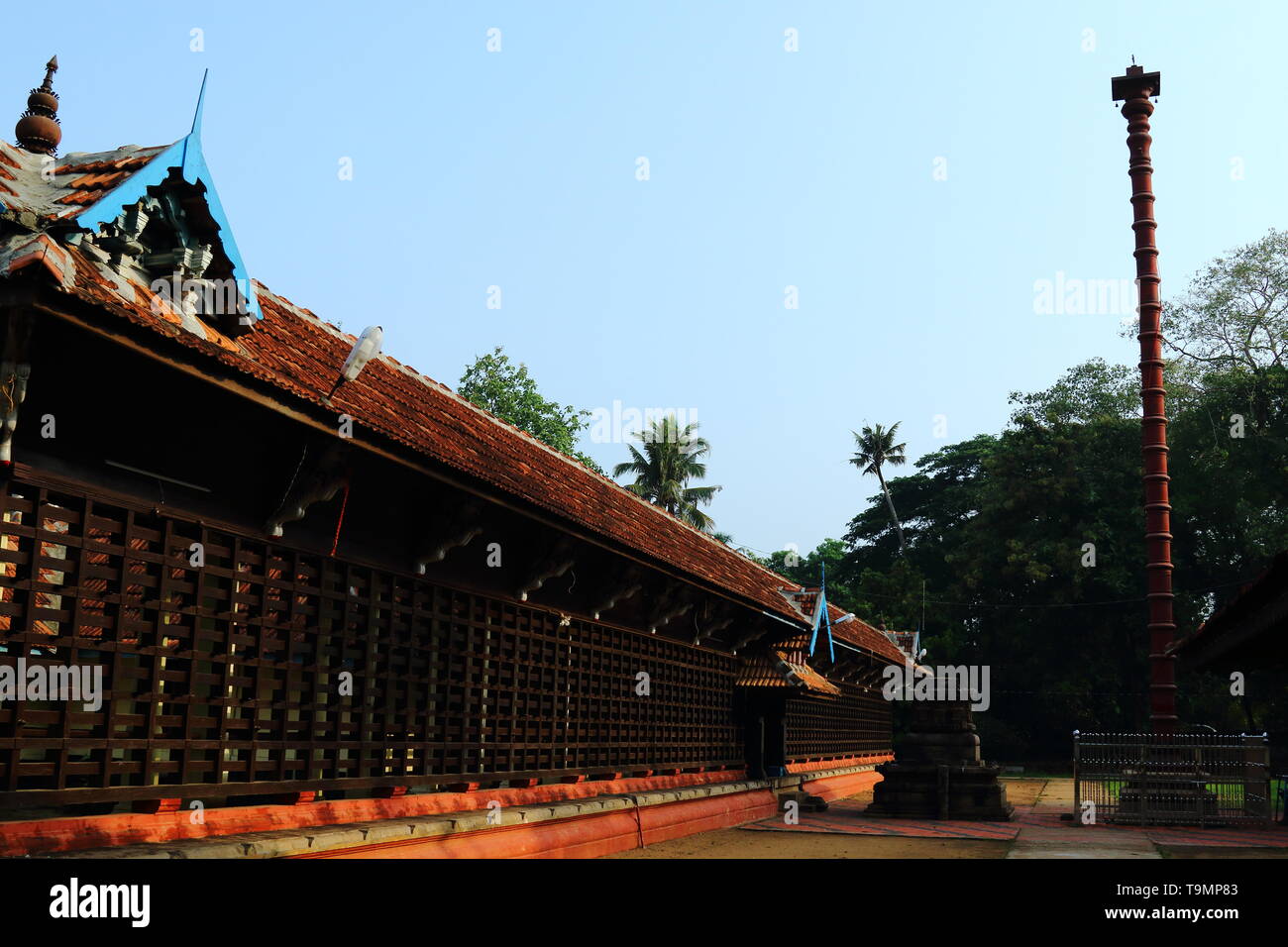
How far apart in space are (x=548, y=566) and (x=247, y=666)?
4.22m

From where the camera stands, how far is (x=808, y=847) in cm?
1455

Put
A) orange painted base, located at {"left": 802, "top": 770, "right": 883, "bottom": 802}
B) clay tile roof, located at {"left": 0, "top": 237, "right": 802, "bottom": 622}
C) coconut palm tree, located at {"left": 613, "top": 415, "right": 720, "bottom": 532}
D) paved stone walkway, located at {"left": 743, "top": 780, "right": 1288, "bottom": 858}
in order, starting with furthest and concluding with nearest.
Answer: coconut palm tree, located at {"left": 613, "top": 415, "right": 720, "bottom": 532}
orange painted base, located at {"left": 802, "top": 770, "right": 883, "bottom": 802}
paved stone walkway, located at {"left": 743, "top": 780, "right": 1288, "bottom": 858}
clay tile roof, located at {"left": 0, "top": 237, "right": 802, "bottom": 622}

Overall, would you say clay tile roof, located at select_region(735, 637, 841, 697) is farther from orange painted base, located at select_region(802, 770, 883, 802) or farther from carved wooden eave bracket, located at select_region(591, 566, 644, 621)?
carved wooden eave bracket, located at select_region(591, 566, 644, 621)

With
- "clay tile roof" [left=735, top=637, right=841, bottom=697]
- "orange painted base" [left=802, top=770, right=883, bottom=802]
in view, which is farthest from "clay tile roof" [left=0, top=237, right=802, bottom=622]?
"orange painted base" [left=802, top=770, right=883, bottom=802]

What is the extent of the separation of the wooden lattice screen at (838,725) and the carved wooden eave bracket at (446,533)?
13.4 metres

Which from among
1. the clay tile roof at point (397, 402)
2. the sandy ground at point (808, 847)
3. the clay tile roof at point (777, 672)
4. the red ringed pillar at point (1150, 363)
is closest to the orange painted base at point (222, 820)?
the sandy ground at point (808, 847)

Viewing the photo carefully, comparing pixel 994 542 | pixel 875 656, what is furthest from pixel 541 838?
pixel 994 542

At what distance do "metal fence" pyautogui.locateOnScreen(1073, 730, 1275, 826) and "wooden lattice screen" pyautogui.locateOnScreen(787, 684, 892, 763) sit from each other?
5.67 metres

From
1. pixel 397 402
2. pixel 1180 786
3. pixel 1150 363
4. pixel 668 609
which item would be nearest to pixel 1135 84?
pixel 1150 363

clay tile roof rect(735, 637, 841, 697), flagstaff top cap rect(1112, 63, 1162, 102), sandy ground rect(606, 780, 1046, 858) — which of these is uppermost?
flagstaff top cap rect(1112, 63, 1162, 102)

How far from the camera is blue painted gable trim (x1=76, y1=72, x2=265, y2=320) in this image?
6728 millimetres

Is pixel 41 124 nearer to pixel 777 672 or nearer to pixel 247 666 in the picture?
pixel 247 666

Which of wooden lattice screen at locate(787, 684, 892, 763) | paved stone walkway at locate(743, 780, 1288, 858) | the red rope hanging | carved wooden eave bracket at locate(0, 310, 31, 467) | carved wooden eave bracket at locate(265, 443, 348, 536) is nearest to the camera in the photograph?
carved wooden eave bracket at locate(0, 310, 31, 467)
